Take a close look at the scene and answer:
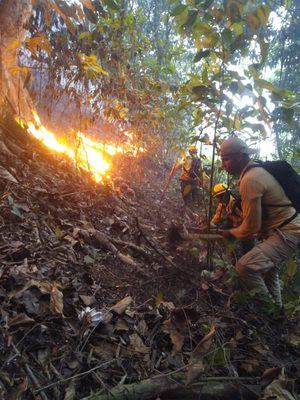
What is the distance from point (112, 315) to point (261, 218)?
1.85m

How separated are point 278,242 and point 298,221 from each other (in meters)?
0.30

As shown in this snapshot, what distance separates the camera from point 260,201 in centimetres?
333

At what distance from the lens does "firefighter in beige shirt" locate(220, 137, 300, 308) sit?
3346 mm

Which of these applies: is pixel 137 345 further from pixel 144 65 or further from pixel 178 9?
pixel 144 65

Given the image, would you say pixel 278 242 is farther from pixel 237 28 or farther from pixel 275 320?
pixel 237 28

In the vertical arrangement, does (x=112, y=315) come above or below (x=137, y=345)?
above

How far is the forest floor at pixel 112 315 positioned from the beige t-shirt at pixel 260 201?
0.61 meters

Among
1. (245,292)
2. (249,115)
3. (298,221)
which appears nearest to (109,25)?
(249,115)

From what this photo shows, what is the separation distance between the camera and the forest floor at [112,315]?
189 centimetres

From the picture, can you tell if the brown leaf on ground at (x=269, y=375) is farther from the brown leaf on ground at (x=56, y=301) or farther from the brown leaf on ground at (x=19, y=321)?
the brown leaf on ground at (x=19, y=321)

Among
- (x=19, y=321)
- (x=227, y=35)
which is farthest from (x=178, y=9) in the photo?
(x=19, y=321)

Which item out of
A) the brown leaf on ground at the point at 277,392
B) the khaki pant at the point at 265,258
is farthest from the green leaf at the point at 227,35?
the brown leaf on ground at the point at 277,392

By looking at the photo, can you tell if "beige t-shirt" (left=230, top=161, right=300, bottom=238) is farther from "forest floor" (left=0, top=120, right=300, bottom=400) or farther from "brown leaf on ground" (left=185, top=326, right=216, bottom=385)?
"brown leaf on ground" (left=185, top=326, right=216, bottom=385)

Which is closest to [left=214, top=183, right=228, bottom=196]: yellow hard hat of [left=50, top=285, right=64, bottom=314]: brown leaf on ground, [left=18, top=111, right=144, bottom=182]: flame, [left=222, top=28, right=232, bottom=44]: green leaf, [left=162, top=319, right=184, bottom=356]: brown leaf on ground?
[left=222, top=28, right=232, bottom=44]: green leaf
